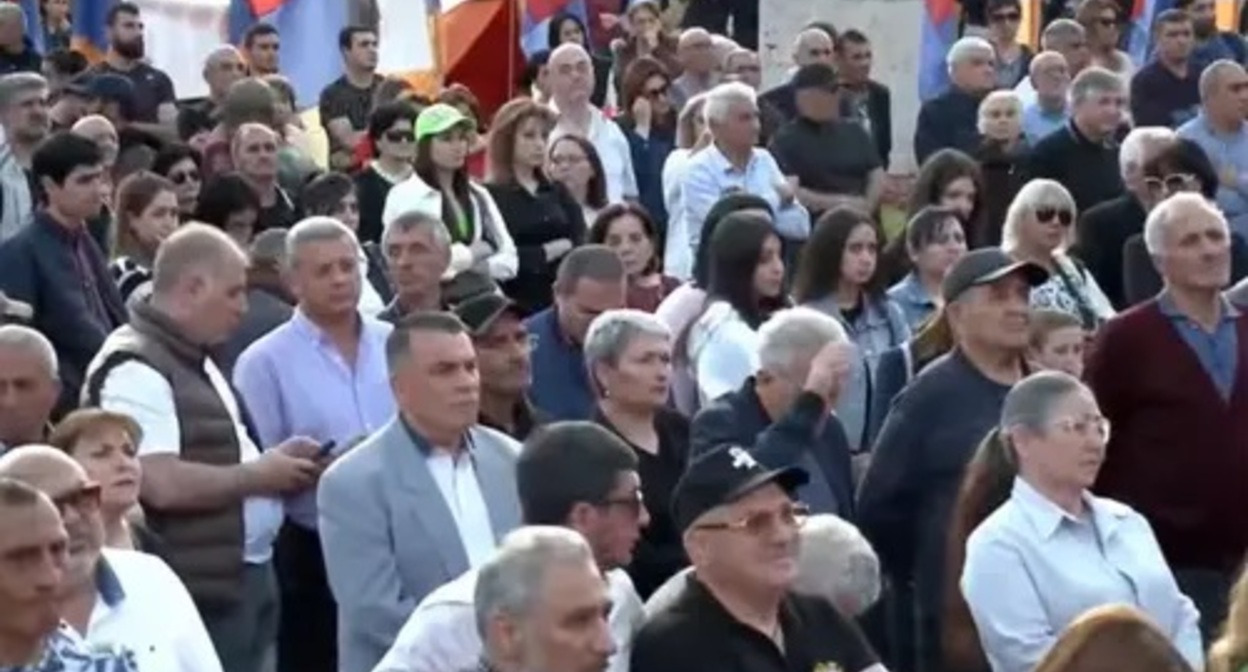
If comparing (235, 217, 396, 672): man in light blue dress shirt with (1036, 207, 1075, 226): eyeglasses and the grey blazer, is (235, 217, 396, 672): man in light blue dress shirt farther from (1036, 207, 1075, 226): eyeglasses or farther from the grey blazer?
(1036, 207, 1075, 226): eyeglasses

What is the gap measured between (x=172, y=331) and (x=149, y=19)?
11480mm

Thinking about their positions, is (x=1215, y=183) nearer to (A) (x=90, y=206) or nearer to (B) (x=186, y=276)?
(A) (x=90, y=206)

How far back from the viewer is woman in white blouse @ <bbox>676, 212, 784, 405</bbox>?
10.9 meters

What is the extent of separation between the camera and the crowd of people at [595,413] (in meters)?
7.03

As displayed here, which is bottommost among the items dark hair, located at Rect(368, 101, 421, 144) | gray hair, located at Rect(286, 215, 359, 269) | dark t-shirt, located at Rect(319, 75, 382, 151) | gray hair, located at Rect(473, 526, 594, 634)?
dark t-shirt, located at Rect(319, 75, 382, 151)

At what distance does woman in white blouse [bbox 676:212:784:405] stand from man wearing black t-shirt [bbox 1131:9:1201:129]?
7.17m

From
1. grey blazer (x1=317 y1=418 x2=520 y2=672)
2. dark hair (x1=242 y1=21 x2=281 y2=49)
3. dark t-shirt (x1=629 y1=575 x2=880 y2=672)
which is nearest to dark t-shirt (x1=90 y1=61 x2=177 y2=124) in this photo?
dark hair (x1=242 y1=21 x2=281 y2=49)

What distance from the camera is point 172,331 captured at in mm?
9109

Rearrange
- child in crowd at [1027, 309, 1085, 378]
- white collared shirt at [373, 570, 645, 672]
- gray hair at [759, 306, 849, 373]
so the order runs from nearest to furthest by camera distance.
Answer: white collared shirt at [373, 570, 645, 672], gray hair at [759, 306, 849, 373], child in crowd at [1027, 309, 1085, 378]

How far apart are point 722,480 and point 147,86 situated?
11.7m

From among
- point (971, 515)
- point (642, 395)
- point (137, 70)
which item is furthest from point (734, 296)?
point (137, 70)

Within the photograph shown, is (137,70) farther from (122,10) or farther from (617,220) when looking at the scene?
(617,220)

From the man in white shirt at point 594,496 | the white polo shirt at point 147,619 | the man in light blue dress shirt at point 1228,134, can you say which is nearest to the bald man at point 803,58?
the man in light blue dress shirt at point 1228,134

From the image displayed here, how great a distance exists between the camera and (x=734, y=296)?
11.1 metres
